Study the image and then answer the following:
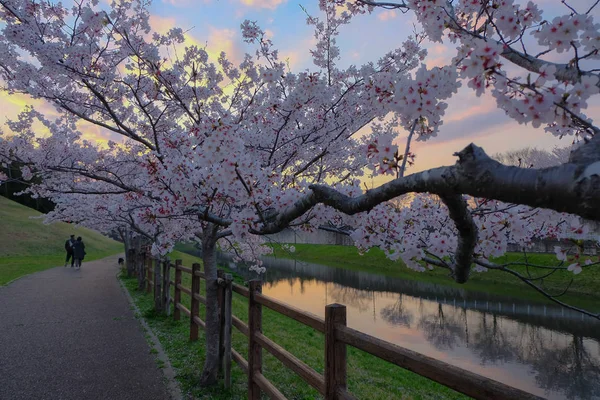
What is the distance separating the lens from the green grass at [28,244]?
71.2ft

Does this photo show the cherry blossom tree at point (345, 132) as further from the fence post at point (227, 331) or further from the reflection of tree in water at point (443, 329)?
the reflection of tree in water at point (443, 329)

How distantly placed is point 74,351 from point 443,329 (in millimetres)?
10619

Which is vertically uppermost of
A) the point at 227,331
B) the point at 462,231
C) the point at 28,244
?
the point at 462,231

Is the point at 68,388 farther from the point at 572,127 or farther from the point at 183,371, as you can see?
the point at 572,127

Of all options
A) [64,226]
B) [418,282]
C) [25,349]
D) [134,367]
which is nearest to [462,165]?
[134,367]

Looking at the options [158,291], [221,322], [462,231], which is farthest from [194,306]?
[462,231]

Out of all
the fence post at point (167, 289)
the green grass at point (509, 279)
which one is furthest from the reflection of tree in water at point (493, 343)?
the fence post at point (167, 289)

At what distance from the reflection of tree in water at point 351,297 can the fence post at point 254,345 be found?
11.4 meters

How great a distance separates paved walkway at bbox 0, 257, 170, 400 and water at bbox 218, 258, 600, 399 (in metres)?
7.10

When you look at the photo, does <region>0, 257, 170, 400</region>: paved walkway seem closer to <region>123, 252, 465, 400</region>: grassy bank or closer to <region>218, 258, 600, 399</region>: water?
<region>123, 252, 465, 400</region>: grassy bank

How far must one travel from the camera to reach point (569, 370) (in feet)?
30.4

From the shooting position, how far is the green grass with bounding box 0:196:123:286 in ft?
71.2

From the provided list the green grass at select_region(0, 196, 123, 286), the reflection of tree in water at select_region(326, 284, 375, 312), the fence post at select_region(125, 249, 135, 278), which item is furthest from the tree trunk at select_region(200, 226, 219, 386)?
the green grass at select_region(0, 196, 123, 286)

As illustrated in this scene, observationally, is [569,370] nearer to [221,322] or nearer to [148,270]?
[221,322]
